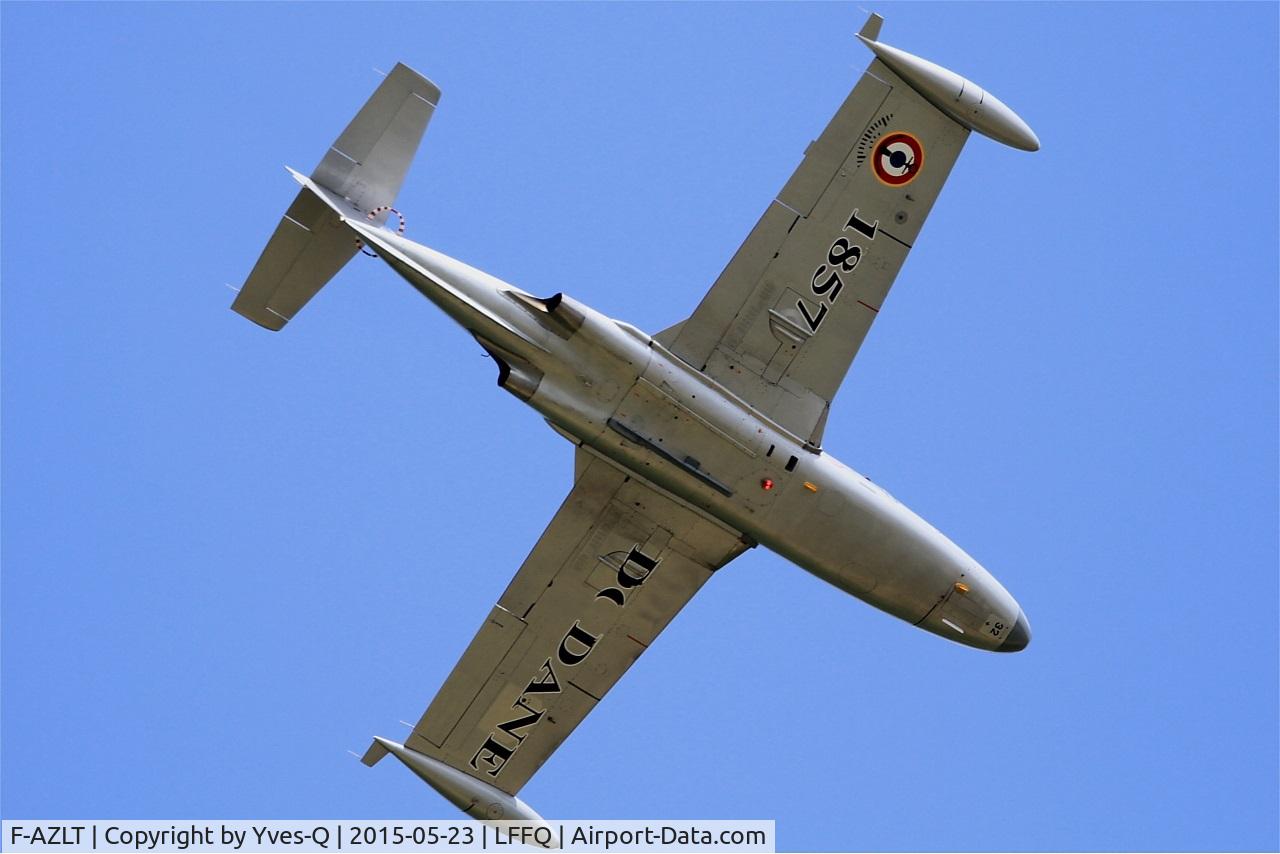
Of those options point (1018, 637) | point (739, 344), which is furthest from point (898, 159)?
point (1018, 637)

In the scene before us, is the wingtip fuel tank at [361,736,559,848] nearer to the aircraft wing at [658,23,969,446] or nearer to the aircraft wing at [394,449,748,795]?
the aircraft wing at [394,449,748,795]

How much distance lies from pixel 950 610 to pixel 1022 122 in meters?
6.34

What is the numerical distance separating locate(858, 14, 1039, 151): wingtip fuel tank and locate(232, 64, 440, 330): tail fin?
5548 millimetres

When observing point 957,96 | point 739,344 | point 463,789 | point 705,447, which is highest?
point 957,96

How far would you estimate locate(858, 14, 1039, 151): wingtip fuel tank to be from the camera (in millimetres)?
24281

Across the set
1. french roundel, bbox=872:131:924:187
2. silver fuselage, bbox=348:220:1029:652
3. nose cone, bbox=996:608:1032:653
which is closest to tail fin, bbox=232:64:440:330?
silver fuselage, bbox=348:220:1029:652

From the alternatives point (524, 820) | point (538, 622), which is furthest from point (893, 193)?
point (524, 820)

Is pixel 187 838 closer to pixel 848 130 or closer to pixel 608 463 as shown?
pixel 608 463

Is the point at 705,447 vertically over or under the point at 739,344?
under

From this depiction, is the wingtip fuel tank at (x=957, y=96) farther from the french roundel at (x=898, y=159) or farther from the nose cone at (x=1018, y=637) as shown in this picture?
the nose cone at (x=1018, y=637)

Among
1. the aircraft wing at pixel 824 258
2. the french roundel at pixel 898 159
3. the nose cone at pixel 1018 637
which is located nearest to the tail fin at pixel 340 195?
the aircraft wing at pixel 824 258

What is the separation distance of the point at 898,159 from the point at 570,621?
7.46 metres

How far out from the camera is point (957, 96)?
2447 cm

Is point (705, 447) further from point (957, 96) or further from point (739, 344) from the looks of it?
point (957, 96)
